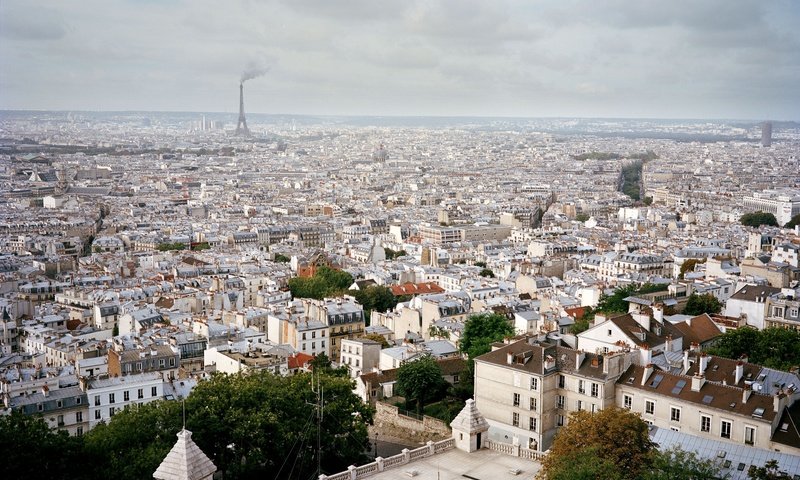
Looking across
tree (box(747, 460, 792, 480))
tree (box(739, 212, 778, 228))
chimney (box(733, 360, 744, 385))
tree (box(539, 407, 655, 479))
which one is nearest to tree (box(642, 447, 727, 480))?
tree (box(539, 407, 655, 479))

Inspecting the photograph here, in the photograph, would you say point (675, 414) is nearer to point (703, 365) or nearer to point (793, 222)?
point (703, 365)

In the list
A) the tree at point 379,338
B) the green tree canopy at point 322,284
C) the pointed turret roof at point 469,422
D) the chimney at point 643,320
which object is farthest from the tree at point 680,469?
the green tree canopy at point 322,284

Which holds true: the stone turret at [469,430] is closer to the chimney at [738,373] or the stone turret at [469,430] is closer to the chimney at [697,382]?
the chimney at [697,382]

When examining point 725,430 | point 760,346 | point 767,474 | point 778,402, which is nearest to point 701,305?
point 760,346

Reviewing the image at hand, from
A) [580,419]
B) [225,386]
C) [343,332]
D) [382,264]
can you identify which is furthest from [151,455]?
[382,264]

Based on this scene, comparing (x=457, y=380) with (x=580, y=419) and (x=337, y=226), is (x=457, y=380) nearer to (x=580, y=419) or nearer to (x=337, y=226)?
(x=580, y=419)

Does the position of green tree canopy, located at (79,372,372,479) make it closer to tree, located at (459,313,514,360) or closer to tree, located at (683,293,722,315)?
tree, located at (459,313,514,360)
